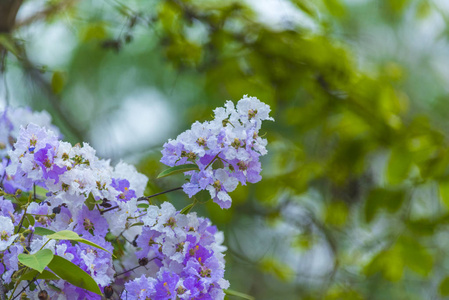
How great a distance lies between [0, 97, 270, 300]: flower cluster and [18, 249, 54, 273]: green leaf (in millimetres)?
36

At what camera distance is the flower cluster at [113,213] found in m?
0.48

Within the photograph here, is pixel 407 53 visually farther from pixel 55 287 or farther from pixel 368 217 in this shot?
pixel 55 287

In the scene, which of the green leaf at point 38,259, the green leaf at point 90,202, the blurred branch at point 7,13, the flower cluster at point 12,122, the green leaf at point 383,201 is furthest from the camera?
the green leaf at point 383,201

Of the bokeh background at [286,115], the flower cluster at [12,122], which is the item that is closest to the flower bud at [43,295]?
the flower cluster at [12,122]

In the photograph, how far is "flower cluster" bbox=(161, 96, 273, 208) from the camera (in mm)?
476

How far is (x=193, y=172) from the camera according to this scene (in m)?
0.50

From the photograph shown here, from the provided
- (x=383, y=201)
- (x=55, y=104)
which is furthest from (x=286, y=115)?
(x=55, y=104)

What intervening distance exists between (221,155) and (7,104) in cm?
44

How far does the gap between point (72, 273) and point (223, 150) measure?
6.6 inches

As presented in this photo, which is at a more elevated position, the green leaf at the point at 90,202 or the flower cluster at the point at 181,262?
the green leaf at the point at 90,202

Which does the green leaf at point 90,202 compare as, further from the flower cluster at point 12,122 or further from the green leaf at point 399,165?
the green leaf at point 399,165

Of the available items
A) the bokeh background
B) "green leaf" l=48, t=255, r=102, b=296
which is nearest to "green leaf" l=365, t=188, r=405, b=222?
the bokeh background

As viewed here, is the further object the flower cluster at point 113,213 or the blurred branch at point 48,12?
the blurred branch at point 48,12

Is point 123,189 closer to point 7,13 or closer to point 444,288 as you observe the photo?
point 7,13
